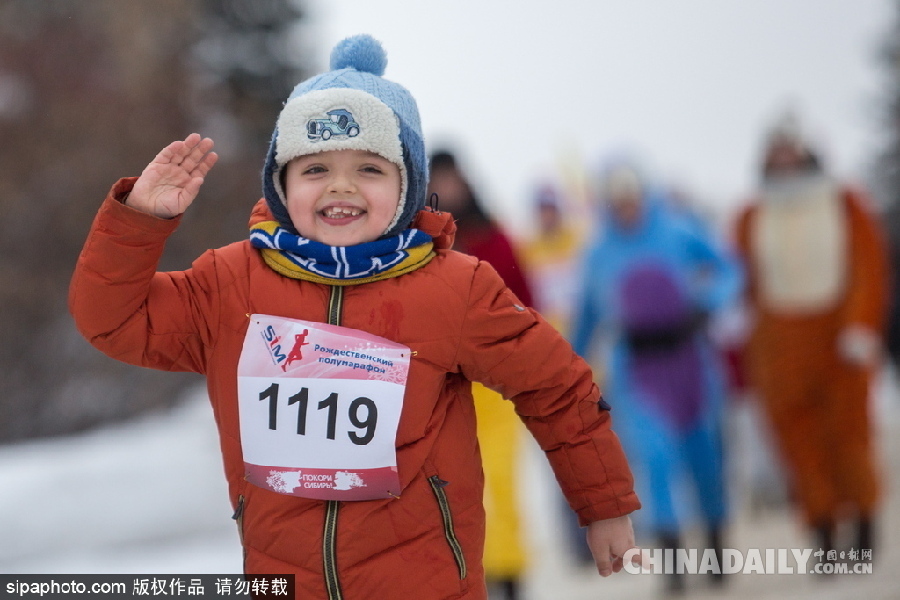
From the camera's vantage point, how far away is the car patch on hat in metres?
2.27

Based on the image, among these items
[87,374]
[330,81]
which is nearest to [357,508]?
[330,81]

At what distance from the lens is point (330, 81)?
2.36m

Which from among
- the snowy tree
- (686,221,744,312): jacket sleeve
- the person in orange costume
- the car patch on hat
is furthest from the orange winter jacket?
the snowy tree

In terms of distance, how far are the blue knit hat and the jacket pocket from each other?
56 cm

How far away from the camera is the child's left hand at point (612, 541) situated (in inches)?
91.7

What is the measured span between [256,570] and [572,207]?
9233mm

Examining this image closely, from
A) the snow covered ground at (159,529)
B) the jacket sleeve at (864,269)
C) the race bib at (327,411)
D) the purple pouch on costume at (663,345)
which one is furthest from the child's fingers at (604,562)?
the jacket sleeve at (864,269)

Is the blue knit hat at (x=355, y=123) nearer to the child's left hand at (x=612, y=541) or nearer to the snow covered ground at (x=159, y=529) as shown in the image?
the child's left hand at (x=612, y=541)

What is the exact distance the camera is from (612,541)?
2330 mm

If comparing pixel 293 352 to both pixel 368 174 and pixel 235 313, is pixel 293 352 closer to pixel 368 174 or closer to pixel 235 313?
pixel 235 313

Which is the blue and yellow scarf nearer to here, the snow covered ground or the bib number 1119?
the bib number 1119

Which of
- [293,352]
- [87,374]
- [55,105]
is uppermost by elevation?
[55,105]

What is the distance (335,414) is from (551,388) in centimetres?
47

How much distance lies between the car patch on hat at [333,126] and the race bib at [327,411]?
405 mm
